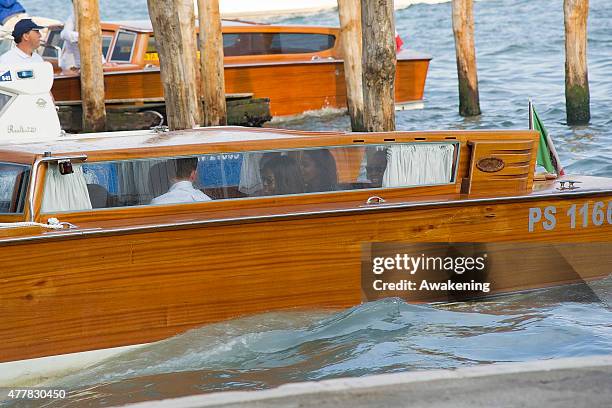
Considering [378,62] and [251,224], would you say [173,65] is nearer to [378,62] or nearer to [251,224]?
[378,62]

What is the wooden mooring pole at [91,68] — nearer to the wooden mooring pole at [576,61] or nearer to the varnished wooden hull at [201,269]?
the wooden mooring pole at [576,61]

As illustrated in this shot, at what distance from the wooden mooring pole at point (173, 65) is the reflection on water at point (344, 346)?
4564mm

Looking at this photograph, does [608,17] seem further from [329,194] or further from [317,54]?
[329,194]

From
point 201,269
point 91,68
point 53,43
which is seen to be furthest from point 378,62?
point 53,43

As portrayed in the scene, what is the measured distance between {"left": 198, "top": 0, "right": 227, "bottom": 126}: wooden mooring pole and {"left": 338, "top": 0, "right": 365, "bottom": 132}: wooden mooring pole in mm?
2119

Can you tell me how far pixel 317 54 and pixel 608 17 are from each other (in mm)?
16036

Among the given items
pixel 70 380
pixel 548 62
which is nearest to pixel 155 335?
pixel 70 380

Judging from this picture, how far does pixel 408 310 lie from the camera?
7.57m

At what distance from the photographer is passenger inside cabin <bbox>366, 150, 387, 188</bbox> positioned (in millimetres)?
7617

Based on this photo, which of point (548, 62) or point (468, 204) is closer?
point (468, 204)

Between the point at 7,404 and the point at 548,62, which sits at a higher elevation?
the point at 548,62

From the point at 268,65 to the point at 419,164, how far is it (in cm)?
1086

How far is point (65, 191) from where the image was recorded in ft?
22.9

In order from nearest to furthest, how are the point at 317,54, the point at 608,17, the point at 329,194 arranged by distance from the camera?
the point at 329,194, the point at 317,54, the point at 608,17
